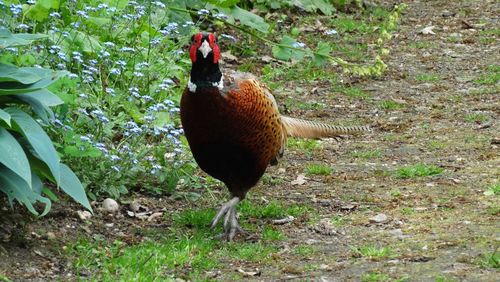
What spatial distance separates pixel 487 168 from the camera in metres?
6.67

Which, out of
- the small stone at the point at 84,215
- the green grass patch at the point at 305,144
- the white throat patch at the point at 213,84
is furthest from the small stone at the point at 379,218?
the green grass patch at the point at 305,144

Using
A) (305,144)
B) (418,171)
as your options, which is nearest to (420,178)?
(418,171)

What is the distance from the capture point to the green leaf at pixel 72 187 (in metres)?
4.82

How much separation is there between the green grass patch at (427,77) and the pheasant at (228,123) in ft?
13.7

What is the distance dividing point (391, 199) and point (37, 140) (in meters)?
2.58

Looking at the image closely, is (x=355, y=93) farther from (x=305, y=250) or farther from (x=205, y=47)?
(x=205, y=47)

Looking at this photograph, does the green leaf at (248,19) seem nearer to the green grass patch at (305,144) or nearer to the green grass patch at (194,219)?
the green grass patch at (305,144)

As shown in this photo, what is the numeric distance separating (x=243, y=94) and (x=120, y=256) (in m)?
1.15

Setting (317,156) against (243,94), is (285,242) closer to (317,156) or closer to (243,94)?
(243,94)

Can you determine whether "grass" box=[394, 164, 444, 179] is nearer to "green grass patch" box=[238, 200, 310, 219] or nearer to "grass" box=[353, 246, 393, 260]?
"green grass patch" box=[238, 200, 310, 219]

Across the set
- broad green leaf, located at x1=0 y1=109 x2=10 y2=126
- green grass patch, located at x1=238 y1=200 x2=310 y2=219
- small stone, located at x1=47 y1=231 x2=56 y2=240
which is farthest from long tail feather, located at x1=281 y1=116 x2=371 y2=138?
broad green leaf, located at x1=0 y1=109 x2=10 y2=126

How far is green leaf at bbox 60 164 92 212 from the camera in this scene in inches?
190

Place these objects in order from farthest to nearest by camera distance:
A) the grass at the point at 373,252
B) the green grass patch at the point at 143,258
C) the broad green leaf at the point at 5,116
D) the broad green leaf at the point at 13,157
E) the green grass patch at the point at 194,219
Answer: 1. the green grass patch at the point at 194,219
2. the grass at the point at 373,252
3. the green grass patch at the point at 143,258
4. the broad green leaf at the point at 13,157
5. the broad green leaf at the point at 5,116

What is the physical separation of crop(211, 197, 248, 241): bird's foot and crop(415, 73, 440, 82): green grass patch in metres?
4.47
